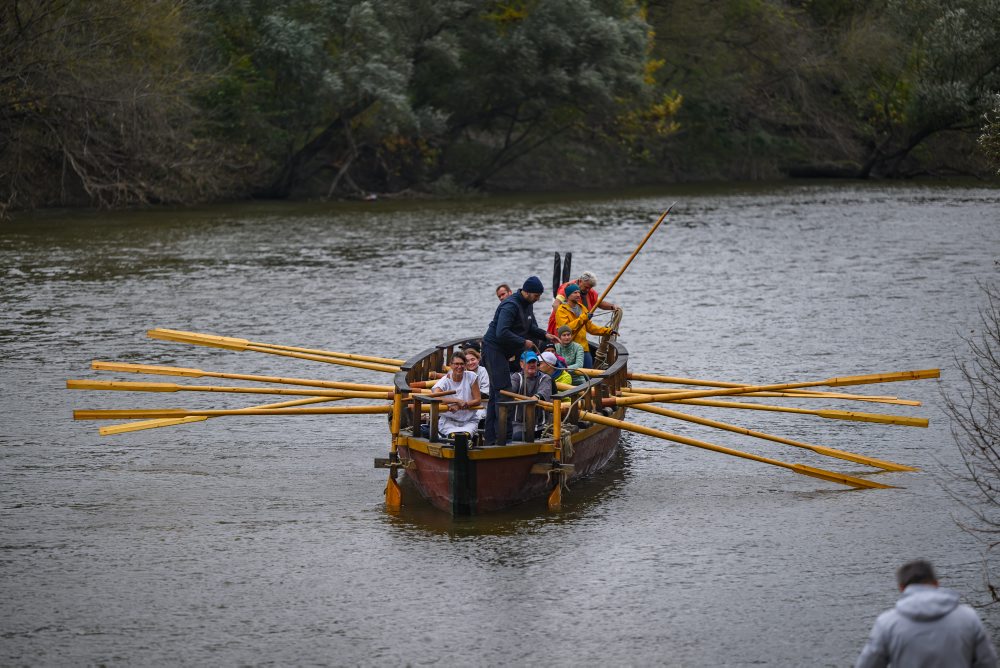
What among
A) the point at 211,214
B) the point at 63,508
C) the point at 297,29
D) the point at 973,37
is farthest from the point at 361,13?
the point at 63,508

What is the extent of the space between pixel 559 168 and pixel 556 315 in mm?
37481

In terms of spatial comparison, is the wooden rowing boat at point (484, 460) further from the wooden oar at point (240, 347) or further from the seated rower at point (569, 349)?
the wooden oar at point (240, 347)

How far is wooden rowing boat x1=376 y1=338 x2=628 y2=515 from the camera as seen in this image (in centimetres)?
1384

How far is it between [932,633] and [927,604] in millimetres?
158

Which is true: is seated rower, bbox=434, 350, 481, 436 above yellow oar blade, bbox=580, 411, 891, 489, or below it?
above

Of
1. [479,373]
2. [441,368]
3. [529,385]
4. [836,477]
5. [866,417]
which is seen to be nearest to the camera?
[529,385]

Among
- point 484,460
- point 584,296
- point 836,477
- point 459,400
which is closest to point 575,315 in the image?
point 584,296

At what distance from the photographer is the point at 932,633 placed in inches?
276

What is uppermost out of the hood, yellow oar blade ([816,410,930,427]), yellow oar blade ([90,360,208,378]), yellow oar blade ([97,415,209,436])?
the hood

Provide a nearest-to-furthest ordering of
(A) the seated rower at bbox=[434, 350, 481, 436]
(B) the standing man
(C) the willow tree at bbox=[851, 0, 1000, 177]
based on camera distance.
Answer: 1. (B) the standing man
2. (A) the seated rower at bbox=[434, 350, 481, 436]
3. (C) the willow tree at bbox=[851, 0, 1000, 177]

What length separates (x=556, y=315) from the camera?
704 inches

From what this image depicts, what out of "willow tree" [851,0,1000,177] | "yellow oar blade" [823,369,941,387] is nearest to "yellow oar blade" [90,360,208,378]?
"yellow oar blade" [823,369,941,387]

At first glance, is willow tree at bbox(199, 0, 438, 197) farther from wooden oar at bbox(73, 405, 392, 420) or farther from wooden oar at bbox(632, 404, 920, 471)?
wooden oar at bbox(632, 404, 920, 471)

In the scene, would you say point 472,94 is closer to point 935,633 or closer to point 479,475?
point 479,475
